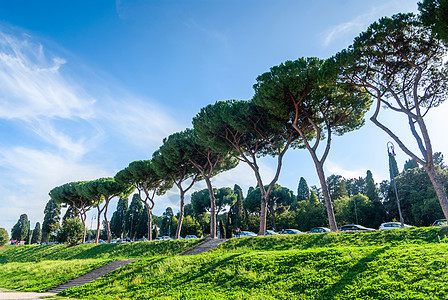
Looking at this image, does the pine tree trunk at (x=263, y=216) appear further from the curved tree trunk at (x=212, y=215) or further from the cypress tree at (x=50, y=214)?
the cypress tree at (x=50, y=214)

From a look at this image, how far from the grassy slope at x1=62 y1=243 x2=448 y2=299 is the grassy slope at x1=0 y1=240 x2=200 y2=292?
4.58 metres

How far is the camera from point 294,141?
2325 cm

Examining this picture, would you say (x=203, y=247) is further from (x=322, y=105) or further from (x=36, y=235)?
(x=36, y=235)

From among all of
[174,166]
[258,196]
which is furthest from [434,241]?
[258,196]

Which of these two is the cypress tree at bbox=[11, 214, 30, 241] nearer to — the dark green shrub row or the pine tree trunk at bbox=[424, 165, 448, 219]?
the dark green shrub row

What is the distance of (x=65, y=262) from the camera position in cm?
2048

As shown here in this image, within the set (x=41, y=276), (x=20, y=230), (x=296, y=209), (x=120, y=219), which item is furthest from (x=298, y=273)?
(x=20, y=230)

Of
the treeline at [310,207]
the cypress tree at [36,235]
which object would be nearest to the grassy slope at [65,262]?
the treeline at [310,207]

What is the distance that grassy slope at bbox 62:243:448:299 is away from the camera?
6816mm

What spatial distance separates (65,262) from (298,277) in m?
19.4

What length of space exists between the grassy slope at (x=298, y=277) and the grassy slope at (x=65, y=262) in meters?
4.58

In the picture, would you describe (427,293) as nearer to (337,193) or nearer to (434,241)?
(434,241)

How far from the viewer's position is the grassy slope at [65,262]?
16.0m

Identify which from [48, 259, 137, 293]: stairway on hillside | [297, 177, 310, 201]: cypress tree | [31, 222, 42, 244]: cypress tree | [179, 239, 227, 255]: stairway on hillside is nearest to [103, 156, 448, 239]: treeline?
[297, 177, 310, 201]: cypress tree
